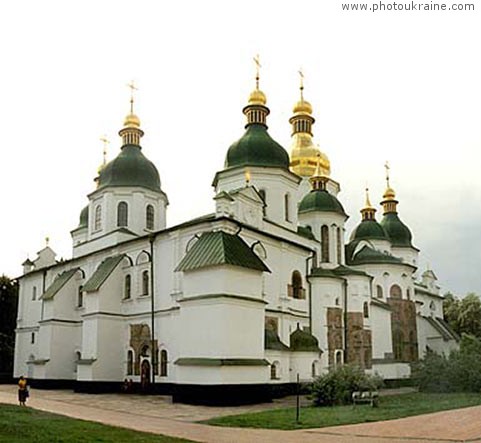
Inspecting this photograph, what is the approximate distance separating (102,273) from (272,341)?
10.8 m

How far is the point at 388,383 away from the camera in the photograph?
40.8 m

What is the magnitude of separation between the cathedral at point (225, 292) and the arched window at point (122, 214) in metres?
0.06

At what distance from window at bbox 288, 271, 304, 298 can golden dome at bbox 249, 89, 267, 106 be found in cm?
1130

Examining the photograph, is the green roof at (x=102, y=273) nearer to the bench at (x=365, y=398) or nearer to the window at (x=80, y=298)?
the window at (x=80, y=298)

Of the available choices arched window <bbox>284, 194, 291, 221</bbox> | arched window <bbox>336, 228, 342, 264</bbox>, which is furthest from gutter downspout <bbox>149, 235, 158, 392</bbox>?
arched window <bbox>336, 228, 342, 264</bbox>

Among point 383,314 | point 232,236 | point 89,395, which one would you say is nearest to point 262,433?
point 232,236

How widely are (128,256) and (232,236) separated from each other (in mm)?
8677

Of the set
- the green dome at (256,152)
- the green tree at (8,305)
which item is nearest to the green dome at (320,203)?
the green dome at (256,152)

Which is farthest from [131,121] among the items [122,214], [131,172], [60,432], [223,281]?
[60,432]

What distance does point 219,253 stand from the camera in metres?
27.2

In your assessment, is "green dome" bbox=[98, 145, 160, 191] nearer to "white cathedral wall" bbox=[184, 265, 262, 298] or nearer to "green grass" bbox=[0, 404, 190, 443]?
"white cathedral wall" bbox=[184, 265, 262, 298]

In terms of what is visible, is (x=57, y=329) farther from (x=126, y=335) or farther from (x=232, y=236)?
(x=232, y=236)

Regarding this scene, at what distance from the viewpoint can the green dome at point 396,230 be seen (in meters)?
53.8

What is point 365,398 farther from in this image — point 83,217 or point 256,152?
point 83,217
